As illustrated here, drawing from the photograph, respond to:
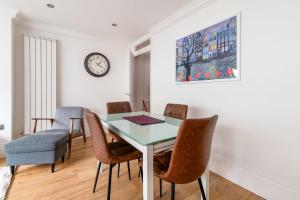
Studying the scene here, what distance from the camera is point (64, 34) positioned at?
3.26 m

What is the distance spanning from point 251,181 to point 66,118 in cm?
298

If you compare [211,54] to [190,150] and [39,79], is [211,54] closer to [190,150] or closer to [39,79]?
[190,150]

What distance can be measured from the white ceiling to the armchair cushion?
64.5 inches

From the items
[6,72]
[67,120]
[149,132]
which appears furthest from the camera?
[67,120]

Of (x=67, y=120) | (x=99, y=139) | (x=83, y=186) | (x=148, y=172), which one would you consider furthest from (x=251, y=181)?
(x=67, y=120)

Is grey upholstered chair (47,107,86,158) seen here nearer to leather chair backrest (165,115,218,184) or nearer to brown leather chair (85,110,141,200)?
brown leather chair (85,110,141,200)

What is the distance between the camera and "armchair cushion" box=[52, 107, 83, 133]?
2.87 meters

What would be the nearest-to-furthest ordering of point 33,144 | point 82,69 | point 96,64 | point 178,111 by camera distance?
point 33,144 → point 178,111 → point 82,69 → point 96,64

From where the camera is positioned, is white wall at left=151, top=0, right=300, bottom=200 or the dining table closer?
the dining table

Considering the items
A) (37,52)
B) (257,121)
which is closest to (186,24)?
(257,121)

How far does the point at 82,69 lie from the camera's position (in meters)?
3.49

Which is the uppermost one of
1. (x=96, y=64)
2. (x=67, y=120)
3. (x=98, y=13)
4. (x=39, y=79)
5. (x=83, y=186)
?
(x=98, y=13)

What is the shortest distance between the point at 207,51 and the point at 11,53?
306 cm

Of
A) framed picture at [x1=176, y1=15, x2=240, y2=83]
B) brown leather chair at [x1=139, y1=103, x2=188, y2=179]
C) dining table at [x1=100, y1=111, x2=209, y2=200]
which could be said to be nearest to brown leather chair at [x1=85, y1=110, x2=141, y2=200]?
dining table at [x1=100, y1=111, x2=209, y2=200]
